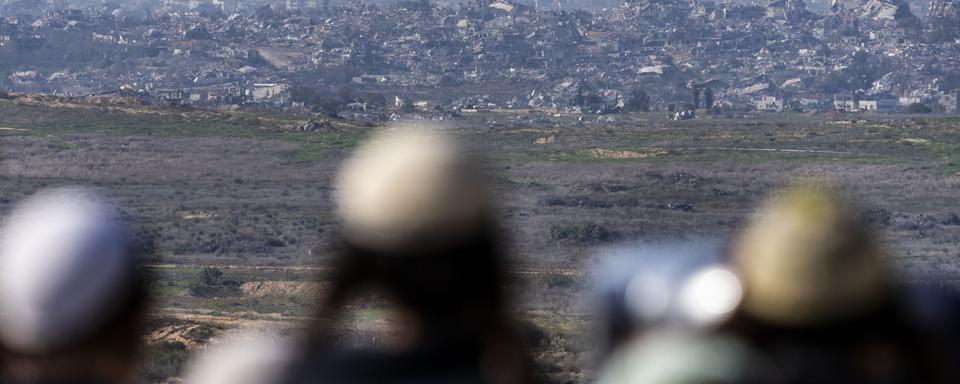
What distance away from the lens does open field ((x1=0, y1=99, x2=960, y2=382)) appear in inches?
806

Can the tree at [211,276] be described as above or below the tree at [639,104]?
above

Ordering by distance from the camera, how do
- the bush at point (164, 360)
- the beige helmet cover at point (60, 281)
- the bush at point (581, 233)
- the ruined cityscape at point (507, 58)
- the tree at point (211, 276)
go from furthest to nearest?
the ruined cityscape at point (507, 58) → the bush at point (581, 233) → the tree at point (211, 276) → the bush at point (164, 360) → the beige helmet cover at point (60, 281)

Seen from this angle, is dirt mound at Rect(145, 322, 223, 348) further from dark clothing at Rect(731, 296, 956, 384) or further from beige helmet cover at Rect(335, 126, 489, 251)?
beige helmet cover at Rect(335, 126, 489, 251)

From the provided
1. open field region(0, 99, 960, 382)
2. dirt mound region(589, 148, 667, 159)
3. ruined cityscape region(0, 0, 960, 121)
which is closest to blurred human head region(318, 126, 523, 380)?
open field region(0, 99, 960, 382)

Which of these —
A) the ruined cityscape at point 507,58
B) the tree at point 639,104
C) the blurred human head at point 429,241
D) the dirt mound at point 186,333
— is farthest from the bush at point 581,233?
the tree at point 639,104

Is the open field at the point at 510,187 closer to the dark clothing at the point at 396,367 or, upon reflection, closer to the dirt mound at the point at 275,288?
the dirt mound at the point at 275,288

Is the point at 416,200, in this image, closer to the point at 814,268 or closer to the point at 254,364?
the point at 254,364

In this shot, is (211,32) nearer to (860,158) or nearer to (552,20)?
(552,20)

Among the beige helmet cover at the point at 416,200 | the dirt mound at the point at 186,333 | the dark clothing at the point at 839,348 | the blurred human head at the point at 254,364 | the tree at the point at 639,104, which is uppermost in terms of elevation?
the beige helmet cover at the point at 416,200

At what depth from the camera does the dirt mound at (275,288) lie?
21.2m

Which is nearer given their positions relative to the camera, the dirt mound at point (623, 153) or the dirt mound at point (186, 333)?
the dirt mound at point (186, 333)

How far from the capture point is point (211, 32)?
4845 inches

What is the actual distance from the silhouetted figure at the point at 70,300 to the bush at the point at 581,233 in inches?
1016

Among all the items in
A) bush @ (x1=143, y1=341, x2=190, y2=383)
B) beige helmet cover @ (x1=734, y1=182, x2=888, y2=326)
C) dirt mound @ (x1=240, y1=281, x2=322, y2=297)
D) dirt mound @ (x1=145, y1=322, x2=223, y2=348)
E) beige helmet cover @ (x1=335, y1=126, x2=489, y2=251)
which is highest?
beige helmet cover @ (x1=335, y1=126, x2=489, y2=251)
